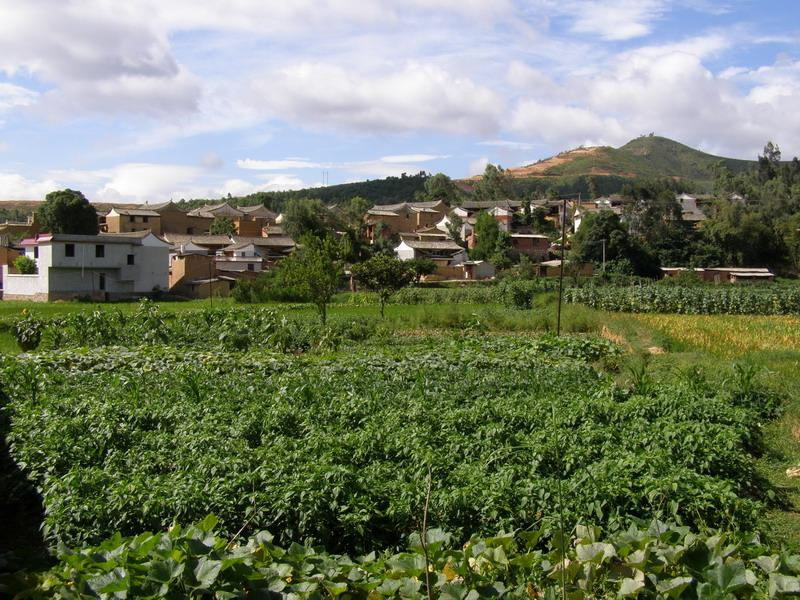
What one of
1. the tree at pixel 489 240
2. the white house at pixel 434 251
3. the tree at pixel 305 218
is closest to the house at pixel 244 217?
the tree at pixel 305 218

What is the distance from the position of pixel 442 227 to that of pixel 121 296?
42431mm

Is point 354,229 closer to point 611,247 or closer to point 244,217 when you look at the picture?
point 611,247

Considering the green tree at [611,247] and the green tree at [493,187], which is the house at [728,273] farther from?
the green tree at [493,187]

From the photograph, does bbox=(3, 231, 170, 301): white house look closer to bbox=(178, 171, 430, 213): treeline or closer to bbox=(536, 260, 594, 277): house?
bbox=(536, 260, 594, 277): house

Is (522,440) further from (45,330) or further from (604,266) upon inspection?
(604,266)

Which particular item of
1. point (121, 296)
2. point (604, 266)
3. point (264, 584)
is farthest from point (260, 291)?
point (264, 584)

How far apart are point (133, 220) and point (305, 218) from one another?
73.2ft

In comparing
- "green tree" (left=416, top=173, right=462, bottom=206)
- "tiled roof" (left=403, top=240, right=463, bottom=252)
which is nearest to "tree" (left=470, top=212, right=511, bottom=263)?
"tiled roof" (left=403, top=240, right=463, bottom=252)

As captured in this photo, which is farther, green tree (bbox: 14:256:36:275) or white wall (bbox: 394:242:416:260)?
white wall (bbox: 394:242:416:260)

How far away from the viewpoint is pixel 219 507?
247 inches

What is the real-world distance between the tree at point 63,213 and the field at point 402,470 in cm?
5381

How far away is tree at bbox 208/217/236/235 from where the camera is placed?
261 feet

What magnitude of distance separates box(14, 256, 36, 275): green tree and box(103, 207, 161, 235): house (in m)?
26.4

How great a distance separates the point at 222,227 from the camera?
79.9 metres
